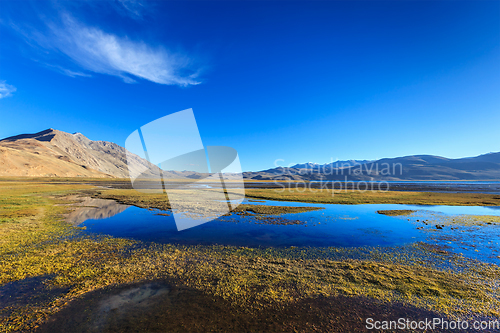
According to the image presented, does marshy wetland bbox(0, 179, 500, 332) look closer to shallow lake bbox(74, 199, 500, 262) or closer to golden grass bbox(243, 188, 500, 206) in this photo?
shallow lake bbox(74, 199, 500, 262)

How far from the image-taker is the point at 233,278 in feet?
31.5

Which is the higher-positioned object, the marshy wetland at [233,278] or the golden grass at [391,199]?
the marshy wetland at [233,278]

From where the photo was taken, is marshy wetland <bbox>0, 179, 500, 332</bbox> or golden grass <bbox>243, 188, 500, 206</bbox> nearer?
marshy wetland <bbox>0, 179, 500, 332</bbox>

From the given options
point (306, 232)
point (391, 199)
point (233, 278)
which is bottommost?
point (391, 199)

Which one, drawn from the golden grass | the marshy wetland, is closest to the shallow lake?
the marshy wetland

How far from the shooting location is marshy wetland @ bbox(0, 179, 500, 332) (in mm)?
6867

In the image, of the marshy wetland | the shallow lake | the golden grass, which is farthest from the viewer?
the golden grass

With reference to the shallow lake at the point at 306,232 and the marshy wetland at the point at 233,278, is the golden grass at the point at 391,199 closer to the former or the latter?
the shallow lake at the point at 306,232

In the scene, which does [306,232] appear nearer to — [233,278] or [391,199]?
[233,278]

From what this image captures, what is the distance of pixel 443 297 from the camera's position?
323 inches

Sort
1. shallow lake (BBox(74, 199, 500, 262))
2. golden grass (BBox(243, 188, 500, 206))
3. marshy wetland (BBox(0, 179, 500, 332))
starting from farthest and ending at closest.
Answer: golden grass (BBox(243, 188, 500, 206)) → shallow lake (BBox(74, 199, 500, 262)) → marshy wetland (BBox(0, 179, 500, 332))

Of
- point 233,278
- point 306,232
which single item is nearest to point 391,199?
point 306,232

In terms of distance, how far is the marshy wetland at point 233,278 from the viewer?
6.87 meters

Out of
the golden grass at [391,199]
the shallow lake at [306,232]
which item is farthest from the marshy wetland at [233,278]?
the golden grass at [391,199]
